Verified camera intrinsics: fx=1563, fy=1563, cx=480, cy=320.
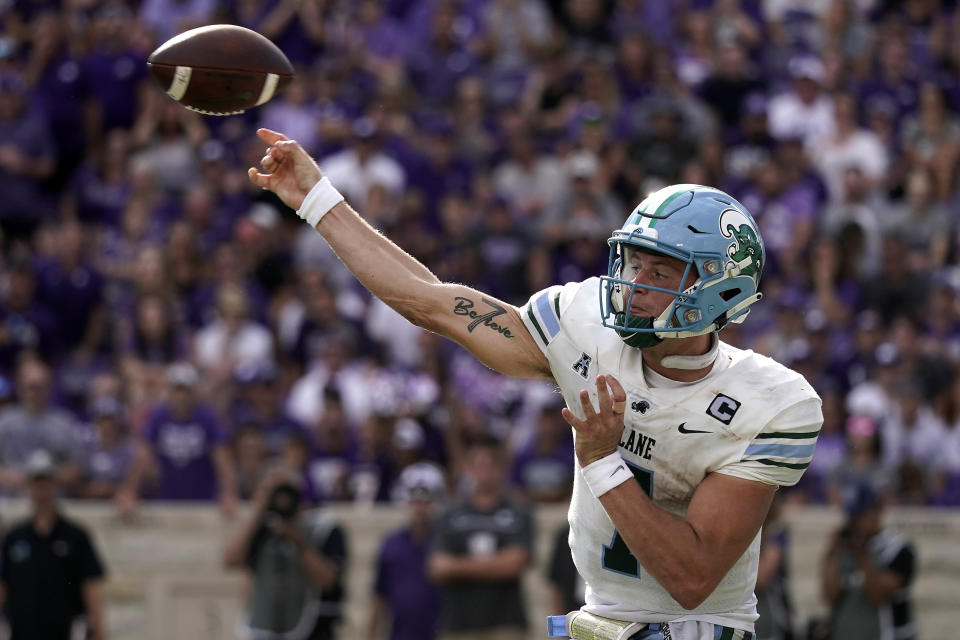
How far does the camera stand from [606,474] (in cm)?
391

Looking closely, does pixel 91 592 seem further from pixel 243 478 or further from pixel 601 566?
pixel 601 566

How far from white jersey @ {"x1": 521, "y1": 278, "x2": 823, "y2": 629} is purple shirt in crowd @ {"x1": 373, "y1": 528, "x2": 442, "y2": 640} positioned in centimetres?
512

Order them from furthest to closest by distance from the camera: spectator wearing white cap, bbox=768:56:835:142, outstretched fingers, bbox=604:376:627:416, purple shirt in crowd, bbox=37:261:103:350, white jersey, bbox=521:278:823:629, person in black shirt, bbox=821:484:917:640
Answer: spectator wearing white cap, bbox=768:56:835:142 < purple shirt in crowd, bbox=37:261:103:350 < person in black shirt, bbox=821:484:917:640 < white jersey, bbox=521:278:823:629 < outstretched fingers, bbox=604:376:627:416

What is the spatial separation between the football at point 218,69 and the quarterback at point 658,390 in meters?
0.38

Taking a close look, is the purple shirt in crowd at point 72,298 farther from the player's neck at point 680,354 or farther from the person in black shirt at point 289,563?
the player's neck at point 680,354

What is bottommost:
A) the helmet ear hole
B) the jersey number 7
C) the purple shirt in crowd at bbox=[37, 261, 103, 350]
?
the jersey number 7

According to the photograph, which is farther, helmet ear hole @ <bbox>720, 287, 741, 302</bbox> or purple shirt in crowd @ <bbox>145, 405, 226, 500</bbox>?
purple shirt in crowd @ <bbox>145, 405, 226, 500</bbox>

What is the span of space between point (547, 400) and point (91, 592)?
3.10 m

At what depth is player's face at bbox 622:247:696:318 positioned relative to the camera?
4.11 m

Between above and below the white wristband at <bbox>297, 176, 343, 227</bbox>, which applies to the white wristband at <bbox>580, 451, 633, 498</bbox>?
below

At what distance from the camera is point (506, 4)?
13.6m

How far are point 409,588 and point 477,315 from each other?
525 cm

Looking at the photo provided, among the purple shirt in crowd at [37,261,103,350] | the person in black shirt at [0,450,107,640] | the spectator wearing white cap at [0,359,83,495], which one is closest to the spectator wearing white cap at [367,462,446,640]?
the person in black shirt at [0,450,107,640]

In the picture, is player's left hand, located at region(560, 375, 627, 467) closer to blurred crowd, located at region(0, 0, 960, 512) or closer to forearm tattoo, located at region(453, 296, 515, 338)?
forearm tattoo, located at region(453, 296, 515, 338)
